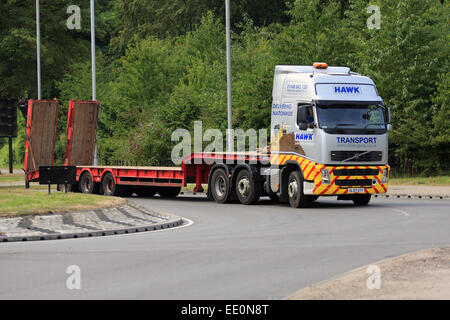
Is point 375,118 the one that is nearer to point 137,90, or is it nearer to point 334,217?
point 334,217

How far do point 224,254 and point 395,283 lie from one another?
4.20m

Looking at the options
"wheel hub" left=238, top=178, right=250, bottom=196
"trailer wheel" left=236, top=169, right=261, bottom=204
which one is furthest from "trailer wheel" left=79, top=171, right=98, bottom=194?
"wheel hub" left=238, top=178, right=250, bottom=196

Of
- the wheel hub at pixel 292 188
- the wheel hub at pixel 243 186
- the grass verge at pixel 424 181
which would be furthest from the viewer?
the grass verge at pixel 424 181

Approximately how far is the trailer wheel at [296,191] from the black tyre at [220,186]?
7.96 ft

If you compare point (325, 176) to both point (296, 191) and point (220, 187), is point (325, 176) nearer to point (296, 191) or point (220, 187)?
point (296, 191)

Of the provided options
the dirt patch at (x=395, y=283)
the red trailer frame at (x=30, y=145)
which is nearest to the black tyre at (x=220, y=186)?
the red trailer frame at (x=30, y=145)

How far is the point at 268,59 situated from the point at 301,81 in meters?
16.6

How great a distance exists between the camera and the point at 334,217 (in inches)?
868

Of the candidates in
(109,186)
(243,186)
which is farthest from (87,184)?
(243,186)

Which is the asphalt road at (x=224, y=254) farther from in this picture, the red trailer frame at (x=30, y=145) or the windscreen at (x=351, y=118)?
the red trailer frame at (x=30, y=145)

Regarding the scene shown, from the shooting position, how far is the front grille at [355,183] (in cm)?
2439

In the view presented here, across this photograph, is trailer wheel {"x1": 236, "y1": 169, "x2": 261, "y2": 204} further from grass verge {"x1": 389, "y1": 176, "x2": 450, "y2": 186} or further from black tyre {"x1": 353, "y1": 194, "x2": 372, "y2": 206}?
grass verge {"x1": 389, "y1": 176, "x2": 450, "y2": 186}

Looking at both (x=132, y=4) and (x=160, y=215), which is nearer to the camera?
(x=160, y=215)

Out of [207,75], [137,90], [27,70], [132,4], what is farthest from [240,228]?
[132,4]
